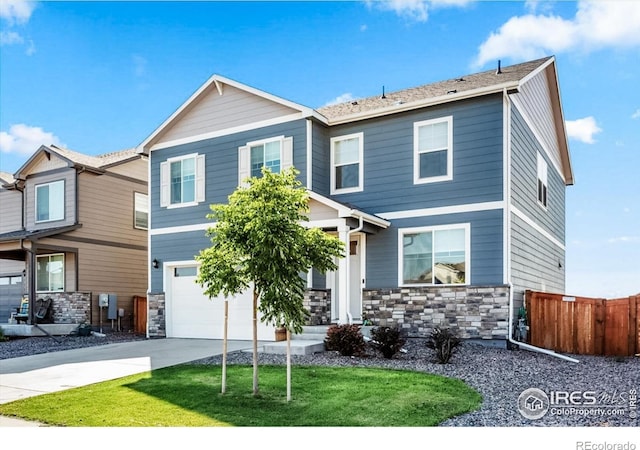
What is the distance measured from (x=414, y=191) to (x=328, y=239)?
14.7ft

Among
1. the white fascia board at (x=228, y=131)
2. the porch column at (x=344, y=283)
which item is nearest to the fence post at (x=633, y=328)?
the porch column at (x=344, y=283)

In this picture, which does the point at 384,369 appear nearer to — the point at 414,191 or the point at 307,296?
the point at 307,296

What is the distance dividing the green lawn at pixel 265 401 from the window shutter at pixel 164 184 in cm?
630

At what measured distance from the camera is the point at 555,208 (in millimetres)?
13641

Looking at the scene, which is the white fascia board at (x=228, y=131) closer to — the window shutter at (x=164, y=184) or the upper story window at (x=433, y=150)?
the window shutter at (x=164, y=184)

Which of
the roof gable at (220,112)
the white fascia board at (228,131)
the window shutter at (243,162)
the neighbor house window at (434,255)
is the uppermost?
the roof gable at (220,112)

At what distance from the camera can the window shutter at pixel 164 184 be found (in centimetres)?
1257

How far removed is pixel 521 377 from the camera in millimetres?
6598

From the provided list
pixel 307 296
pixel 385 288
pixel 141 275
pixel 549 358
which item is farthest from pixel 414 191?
pixel 141 275

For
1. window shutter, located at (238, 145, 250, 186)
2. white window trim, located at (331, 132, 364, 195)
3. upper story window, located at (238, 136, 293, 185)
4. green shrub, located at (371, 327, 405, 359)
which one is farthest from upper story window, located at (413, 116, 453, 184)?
window shutter, located at (238, 145, 250, 186)

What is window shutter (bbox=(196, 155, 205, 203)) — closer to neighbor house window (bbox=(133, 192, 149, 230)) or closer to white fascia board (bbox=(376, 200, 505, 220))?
white fascia board (bbox=(376, 200, 505, 220))

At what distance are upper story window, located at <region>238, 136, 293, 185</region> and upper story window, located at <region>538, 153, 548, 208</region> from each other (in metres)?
5.29

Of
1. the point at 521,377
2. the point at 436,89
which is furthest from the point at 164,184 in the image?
the point at 521,377

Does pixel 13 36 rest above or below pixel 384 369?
above
